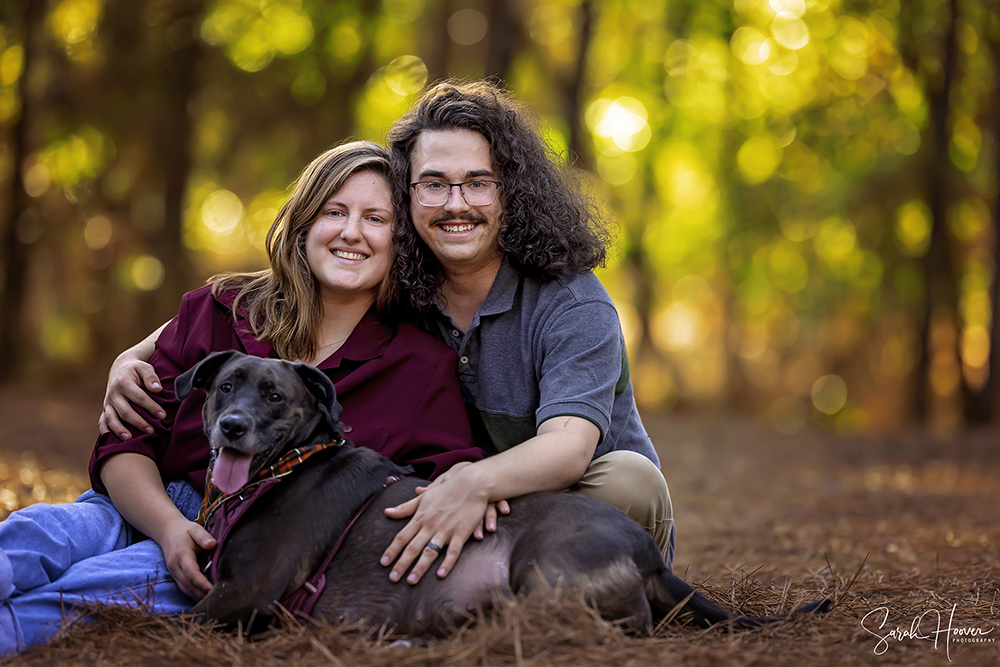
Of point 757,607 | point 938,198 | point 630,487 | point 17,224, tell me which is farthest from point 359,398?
point 938,198

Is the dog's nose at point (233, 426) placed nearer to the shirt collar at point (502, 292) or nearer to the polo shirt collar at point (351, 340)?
the polo shirt collar at point (351, 340)

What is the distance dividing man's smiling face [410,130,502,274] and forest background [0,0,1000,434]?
285 inches

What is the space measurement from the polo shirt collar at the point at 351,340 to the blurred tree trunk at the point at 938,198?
12.9m

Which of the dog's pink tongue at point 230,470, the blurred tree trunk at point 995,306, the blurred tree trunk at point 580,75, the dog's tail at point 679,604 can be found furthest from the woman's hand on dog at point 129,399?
the blurred tree trunk at point 995,306

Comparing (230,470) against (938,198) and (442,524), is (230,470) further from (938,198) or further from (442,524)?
(938,198)

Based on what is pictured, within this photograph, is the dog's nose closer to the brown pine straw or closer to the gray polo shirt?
the brown pine straw

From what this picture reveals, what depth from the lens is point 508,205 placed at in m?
4.15

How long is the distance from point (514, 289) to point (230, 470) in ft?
5.09

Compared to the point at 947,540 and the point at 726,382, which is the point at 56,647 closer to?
the point at 947,540

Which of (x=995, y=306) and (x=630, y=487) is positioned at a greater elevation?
(x=630, y=487)

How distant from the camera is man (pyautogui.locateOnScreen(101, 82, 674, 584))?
3.72m

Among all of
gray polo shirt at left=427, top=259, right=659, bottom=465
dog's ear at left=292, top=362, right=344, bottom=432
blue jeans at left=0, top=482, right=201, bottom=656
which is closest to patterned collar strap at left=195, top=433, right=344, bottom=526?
dog's ear at left=292, top=362, right=344, bottom=432

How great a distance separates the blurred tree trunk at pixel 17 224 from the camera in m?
13.1

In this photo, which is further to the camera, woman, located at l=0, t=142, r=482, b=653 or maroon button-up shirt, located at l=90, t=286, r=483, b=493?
maroon button-up shirt, located at l=90, t=286, r=483, b=493
